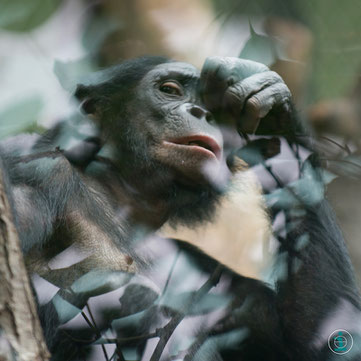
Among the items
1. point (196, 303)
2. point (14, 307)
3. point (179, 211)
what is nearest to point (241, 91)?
point (179, 211)

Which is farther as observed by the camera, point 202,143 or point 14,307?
point 202,143

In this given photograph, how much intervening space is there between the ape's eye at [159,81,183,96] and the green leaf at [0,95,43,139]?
67 cm

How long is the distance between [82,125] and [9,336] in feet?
4.53

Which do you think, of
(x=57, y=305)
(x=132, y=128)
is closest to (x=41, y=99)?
(x=132, y=128)

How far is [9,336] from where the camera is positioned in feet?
4.05

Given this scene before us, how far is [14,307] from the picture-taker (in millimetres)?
Answer: 1256

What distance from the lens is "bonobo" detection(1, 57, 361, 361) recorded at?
213cm

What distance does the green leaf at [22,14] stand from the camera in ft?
6.99

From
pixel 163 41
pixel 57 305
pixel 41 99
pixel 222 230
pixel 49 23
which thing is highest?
pixel 49 23

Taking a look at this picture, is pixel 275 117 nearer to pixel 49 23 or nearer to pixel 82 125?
pixel 82 125

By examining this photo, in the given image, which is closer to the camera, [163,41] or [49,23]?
[49,23]

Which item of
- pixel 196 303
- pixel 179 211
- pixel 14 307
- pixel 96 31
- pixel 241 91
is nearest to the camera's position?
pixel 14 307

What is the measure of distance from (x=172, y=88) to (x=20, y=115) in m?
0.80

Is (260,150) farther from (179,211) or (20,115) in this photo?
(20,115)
